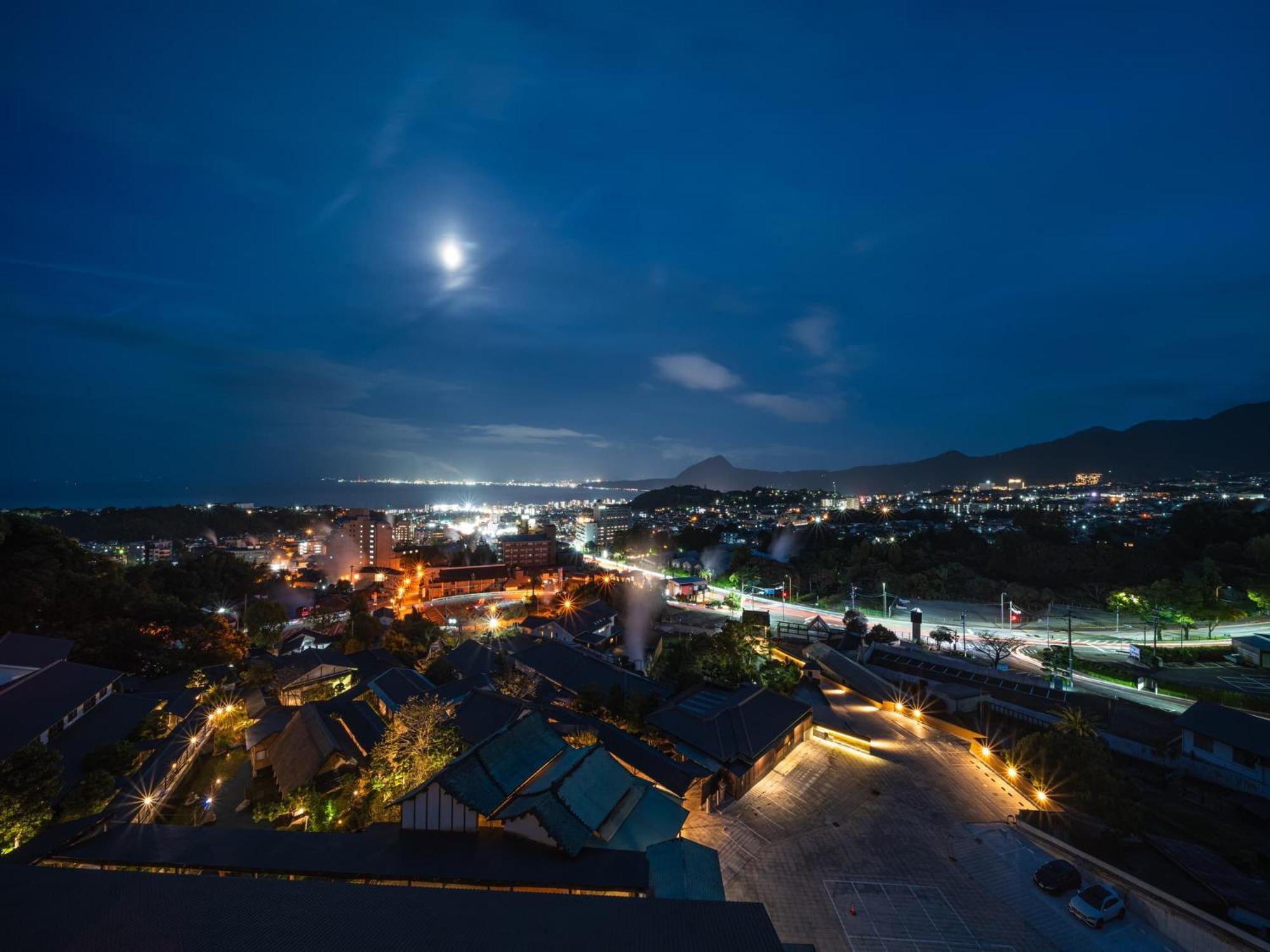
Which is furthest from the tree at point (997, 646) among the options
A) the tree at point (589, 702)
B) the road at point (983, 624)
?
the tree at point (589, 702)

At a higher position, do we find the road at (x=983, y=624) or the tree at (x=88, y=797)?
the tree at (x=88, y=797)

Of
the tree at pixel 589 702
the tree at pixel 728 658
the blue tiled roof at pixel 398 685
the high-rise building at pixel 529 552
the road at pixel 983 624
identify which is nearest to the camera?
the tree at pixel 589 702

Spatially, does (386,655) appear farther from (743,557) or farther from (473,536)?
(473,536)

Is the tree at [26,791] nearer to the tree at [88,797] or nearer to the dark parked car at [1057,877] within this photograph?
the tree at [88,797]

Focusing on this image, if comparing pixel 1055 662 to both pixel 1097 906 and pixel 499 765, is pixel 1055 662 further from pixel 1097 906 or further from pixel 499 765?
pixel 499 765

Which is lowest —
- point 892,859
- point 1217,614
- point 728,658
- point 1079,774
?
→ point 892,859

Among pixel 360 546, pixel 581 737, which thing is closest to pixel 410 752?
pixel 581 737

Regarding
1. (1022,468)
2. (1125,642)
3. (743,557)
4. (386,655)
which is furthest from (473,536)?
(1022,468)
